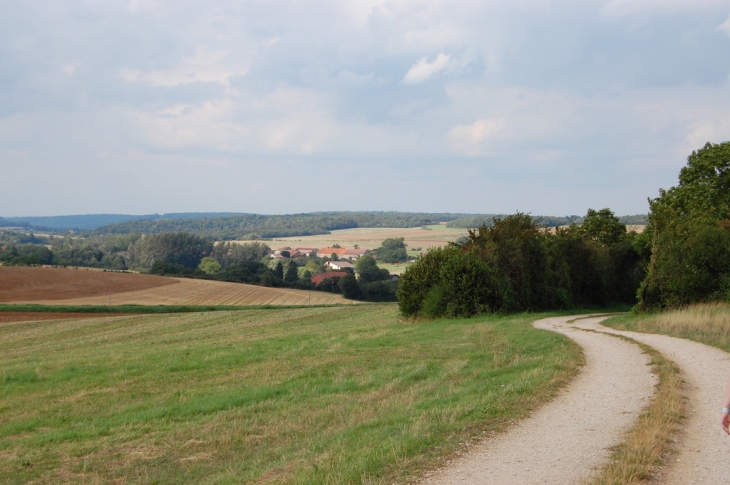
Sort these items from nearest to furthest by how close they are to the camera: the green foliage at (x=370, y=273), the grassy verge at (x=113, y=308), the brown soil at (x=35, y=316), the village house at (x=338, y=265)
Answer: the brown soil at (x=35, y=316), the grassy verge at (x=113, y=308), the green foliage at (x=370, y=273), the village house at (x=338, y=265)

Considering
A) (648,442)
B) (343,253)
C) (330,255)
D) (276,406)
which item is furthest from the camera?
(343,253)

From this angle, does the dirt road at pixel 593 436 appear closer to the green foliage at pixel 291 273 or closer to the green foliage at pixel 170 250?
the green foliage at pixel 291 273

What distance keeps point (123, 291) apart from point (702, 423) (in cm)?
7158

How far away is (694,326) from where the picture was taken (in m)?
20.5

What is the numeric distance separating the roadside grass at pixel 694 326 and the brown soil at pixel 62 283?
5985cm

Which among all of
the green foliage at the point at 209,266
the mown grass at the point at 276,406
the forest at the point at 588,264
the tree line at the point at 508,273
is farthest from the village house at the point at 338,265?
the mown grass at the point at 276,406

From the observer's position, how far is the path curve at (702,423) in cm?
690

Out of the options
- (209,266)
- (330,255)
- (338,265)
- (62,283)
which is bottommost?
(209,266)

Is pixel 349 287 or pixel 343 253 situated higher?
pixel 343 253

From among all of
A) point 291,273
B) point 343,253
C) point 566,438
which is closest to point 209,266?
point 291,273

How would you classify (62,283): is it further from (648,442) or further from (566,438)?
(648,442)

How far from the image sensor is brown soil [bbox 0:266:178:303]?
65875 mm

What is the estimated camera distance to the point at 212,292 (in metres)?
75.9

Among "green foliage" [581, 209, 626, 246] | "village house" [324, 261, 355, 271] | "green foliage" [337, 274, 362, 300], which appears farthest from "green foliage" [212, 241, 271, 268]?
"green foliage" [581, 209, 626, 246]
